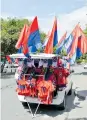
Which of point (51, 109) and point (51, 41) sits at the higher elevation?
point (51, 41)

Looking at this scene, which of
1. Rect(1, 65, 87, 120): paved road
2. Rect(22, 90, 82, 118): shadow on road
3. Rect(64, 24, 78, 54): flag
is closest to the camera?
Rect(1, 65, 87, 120): paved road

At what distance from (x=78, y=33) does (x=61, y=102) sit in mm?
4766

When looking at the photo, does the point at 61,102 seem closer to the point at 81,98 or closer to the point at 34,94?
the point at 34,94

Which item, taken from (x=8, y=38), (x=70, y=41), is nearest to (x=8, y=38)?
(x=8, y=38)

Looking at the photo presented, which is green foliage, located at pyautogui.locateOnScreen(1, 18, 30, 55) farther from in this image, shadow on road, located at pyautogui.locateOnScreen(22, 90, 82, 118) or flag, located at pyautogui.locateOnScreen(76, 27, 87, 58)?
shadow on road, located at pyautogui.locateOnScreen(22, 90, 82, 118)

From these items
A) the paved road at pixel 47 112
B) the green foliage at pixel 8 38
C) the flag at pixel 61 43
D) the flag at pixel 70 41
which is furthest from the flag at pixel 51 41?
the green foliage at pixel 8 38

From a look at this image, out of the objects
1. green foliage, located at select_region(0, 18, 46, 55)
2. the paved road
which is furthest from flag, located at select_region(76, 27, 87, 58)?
green foliage, located at select_region(0, 18, 46, 55)

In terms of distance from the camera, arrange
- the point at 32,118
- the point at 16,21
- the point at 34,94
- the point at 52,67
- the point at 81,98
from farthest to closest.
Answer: the point at 16,21
the point at 81,98
the point at 52,67
the point at 34,94
the point at 32,118

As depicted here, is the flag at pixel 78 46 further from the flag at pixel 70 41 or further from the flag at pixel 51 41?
the flag at pixel 51 41

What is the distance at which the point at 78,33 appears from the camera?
15188 mm

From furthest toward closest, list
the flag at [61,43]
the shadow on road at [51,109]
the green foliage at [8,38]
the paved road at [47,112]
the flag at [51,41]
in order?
1. the green foliage at [8,38]
2. the flag at [61,43]
3. the flag at [51,41]
4. the shadow on road at [51,109]
5. the paved road at [47,112]

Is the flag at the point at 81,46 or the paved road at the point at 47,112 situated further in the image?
the flag at the point at 81,46

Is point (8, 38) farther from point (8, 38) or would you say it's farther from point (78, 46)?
point (78, 46)

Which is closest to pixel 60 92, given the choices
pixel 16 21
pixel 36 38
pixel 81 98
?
pixel 36 38
